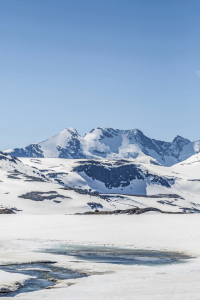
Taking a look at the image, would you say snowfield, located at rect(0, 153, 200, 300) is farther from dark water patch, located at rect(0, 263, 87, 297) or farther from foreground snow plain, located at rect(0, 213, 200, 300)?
dark water patch, located at rect(0, 263, 87, 297)

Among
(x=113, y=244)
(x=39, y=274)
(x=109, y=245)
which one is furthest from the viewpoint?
(x=113, y=244)

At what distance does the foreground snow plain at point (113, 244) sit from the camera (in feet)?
75.6

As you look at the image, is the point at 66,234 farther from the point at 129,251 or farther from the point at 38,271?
the point at 38,271

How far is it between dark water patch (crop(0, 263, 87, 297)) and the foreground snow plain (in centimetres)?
120

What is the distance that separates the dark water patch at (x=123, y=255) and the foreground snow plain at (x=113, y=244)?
2.42 m

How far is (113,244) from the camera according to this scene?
5909 centimetres

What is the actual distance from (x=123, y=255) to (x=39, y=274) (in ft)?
55.2

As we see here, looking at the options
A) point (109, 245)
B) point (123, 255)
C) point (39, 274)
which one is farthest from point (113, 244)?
point (39, 274)

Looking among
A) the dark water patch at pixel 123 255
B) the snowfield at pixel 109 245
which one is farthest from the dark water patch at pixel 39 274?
the dark water patch at pixel 123 255

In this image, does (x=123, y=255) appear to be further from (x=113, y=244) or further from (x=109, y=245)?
(x=113, y=244)

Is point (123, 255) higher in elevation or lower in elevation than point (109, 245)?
lower

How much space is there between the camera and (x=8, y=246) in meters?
52.0

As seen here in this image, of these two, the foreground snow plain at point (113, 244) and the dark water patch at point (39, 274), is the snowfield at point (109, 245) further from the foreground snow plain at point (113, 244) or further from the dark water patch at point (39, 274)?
the dark water patch at point (39, 274)

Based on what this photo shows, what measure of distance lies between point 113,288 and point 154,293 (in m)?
3.16
